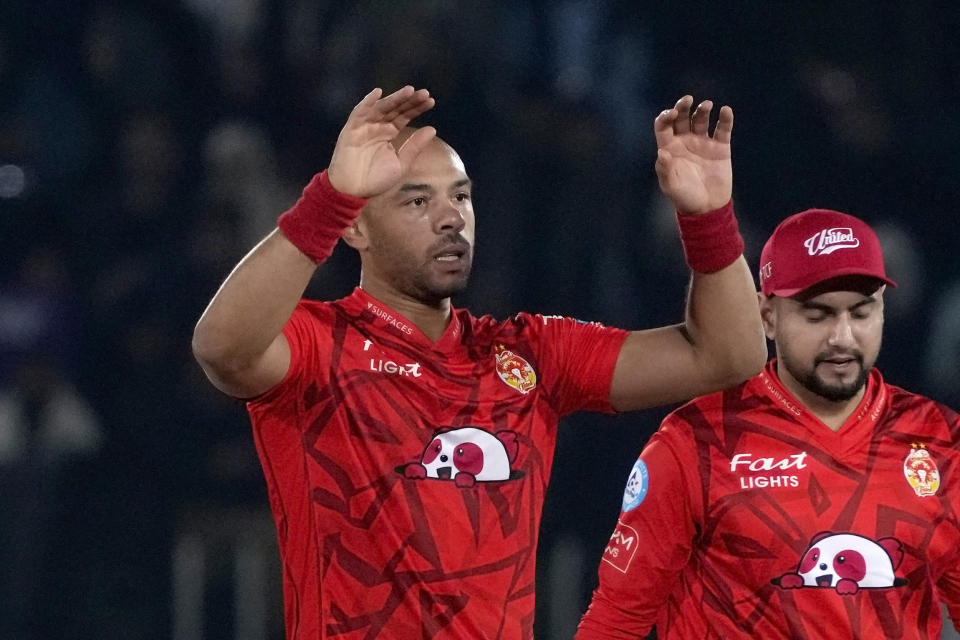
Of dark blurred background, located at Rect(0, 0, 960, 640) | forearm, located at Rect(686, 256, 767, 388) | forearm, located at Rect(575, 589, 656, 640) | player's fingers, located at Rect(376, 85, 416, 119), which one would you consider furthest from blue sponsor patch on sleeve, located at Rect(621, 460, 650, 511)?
dark blurred background, located at Rect(0, 0, 960, 640)

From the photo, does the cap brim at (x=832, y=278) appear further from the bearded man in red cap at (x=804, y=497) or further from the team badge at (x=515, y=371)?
the team badge at (x=515, y=371)

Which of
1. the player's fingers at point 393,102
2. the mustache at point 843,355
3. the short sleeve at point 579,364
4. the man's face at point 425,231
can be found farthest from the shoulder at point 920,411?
the player's fingers at point 393,102

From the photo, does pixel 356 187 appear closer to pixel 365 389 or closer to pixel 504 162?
pixel 365 389

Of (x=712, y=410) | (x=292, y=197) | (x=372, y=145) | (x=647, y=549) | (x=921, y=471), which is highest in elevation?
(x=292, y=197)

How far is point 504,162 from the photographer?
3350 millimetres

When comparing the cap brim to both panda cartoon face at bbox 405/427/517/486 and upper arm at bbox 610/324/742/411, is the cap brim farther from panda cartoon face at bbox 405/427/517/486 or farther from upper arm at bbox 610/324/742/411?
panda cartoon face at bbox 405/427/517/486

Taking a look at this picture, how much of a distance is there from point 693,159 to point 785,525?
0.58m

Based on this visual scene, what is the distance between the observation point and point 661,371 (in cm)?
195

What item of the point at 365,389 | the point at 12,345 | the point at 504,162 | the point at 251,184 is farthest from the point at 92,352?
the point at 365,389

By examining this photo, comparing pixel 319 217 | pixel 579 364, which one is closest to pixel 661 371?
pixel 579 364

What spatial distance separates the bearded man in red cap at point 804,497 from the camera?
2.01m

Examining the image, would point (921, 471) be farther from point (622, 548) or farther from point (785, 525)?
point (622, 548)

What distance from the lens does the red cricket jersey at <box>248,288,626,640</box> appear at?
70.7 inches

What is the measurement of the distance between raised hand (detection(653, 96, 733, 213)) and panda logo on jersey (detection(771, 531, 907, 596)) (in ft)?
1.82
